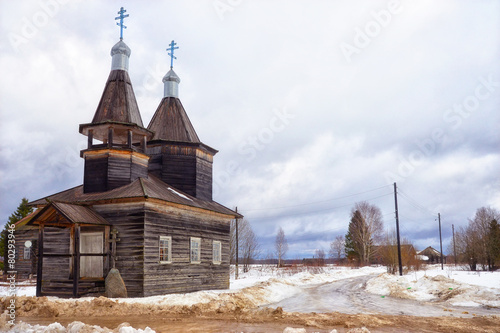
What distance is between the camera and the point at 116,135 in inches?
950

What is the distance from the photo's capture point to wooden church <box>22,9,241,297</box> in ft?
61.5

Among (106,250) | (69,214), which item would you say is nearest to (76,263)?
(106,250)

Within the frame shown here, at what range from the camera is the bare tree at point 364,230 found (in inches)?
2504

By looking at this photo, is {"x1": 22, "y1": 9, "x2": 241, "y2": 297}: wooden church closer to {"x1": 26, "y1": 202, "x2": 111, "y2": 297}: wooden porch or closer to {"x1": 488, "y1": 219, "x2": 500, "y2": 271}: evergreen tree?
{"x1": 26, "y1": 202, "x2": 111, "y2": 297}: wooden porch

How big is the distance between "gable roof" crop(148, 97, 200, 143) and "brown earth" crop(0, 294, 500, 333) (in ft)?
37.1

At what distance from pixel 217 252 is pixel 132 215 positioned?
6792 mm

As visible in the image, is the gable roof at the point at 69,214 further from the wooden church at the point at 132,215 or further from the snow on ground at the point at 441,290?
the snow on ground at the point at 441,290

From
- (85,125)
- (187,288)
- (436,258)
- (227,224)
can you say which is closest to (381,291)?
(227,224)

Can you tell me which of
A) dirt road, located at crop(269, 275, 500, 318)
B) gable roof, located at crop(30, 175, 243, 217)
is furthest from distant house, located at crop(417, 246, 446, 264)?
gable roof, located at crop(30, 175, 243, 217)

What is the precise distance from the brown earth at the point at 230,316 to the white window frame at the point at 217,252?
250 inches

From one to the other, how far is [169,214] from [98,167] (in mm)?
4251

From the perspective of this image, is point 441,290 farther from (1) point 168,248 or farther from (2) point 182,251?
(1) point 168,248

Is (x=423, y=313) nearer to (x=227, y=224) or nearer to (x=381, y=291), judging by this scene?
(x=381, y=291)

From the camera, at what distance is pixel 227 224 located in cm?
2594
